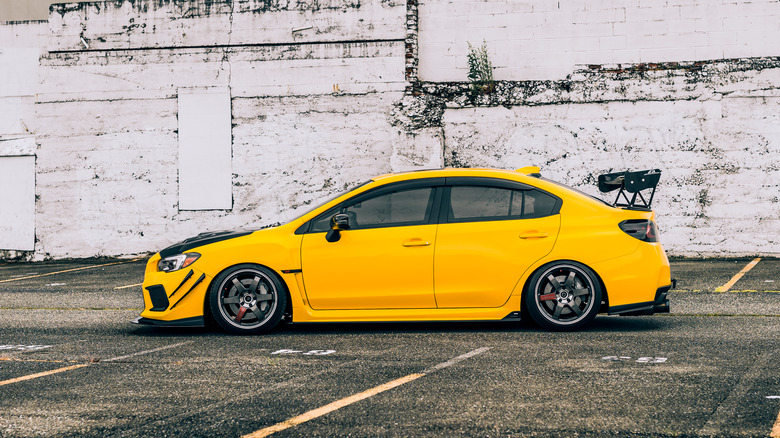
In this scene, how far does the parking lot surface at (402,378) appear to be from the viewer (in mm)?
4641

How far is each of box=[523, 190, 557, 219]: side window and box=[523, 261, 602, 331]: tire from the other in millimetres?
496

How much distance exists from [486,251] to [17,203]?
553 inches

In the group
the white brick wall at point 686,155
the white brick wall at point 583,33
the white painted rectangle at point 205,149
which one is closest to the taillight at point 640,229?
the white brick wall at point 686,155

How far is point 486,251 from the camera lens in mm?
7578

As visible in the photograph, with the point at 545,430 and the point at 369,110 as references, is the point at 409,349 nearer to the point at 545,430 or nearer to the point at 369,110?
the point at 545,430

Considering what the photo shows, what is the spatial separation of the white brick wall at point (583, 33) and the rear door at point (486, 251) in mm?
10019

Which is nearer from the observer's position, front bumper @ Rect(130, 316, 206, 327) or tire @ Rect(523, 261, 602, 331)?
tire @ Rect(523, 261, 602, 331)

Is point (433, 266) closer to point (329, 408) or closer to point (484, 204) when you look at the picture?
point (484, 204)

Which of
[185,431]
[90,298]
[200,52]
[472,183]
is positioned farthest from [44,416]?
[200,52]

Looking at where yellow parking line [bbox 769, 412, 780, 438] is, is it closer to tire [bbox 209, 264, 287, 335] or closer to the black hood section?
tire [bbox 209, 264, 287, 335]

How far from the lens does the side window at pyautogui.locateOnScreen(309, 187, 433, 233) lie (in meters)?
7.76

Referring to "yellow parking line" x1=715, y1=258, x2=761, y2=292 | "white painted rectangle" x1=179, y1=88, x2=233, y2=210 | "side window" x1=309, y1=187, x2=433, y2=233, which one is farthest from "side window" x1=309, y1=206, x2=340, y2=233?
"white painted rectangle" x1=179, y1=88, x2=233, y2=210

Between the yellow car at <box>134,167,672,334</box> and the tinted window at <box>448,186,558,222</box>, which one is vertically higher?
the tinted window at <box>448,186,558,222</box>

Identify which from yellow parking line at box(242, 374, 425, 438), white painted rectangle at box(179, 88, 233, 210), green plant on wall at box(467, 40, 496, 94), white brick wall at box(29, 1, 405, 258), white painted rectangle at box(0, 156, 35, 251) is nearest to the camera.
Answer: yellow parking line at box(242, 374, 425, 438)
